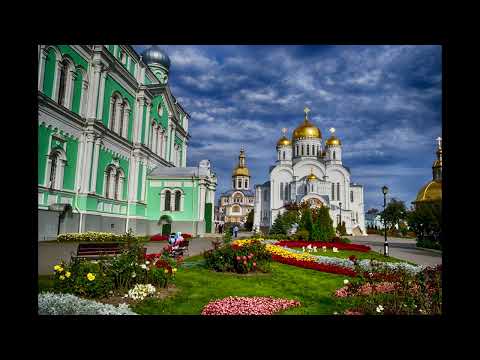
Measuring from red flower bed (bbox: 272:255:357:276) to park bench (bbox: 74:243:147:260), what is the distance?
5.90m

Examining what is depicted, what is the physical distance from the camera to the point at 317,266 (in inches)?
436

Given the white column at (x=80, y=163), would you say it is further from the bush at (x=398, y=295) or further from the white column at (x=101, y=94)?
the bush at (x=398, y=295)

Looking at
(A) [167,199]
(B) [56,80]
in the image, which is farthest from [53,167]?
(A) [167,199]

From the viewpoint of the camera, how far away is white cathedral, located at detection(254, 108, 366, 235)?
52.2 meters

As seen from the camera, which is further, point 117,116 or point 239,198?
point 239,198

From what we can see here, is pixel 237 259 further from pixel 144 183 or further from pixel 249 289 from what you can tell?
pixel 144 183

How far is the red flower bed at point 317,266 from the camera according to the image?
10.2 m

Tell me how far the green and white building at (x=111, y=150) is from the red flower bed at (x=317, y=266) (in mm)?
11320

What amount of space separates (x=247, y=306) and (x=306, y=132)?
5574 cm

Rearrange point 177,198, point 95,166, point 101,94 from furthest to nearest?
1. point 177,198
2. point 101,94
3. point 95,166

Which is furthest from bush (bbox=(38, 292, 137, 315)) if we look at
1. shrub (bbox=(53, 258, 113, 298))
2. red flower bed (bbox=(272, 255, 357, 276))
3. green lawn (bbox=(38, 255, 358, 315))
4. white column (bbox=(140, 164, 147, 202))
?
white column (bbox=(140, 164, 147, 202))
